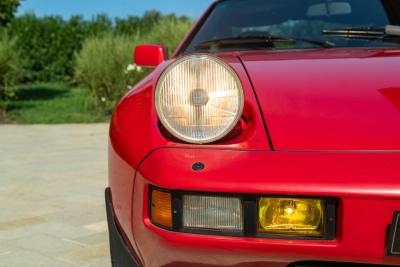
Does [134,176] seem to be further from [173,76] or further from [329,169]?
[329,169]

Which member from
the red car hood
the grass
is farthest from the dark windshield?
the grass

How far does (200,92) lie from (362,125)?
1.49 feet

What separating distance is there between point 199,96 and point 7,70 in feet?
31.4

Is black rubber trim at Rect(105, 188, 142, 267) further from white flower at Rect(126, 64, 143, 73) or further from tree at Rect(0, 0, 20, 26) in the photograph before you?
tree at Rect(0, 0, 20, 26)

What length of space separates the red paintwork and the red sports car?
0.99m

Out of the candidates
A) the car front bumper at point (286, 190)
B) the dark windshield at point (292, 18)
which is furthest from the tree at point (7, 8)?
the car front bumper at point (286, 190)

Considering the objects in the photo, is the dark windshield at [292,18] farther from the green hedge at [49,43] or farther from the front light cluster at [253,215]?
the green hedge at [49,43]

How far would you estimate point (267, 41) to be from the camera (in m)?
2.42

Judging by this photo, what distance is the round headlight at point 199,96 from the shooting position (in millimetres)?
1615

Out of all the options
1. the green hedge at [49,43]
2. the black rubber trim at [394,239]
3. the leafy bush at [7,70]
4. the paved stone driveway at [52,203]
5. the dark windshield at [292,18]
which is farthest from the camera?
the green hedge at [49,43]

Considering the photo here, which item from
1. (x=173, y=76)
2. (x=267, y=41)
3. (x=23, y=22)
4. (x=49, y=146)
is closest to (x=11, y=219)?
(x=267, y=41)

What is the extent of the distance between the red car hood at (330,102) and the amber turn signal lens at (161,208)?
12.7 inches

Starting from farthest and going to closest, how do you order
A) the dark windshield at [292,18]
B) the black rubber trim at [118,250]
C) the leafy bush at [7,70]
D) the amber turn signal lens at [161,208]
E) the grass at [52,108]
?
the leafy bush at [7,70], the grass at [52,108], the dark windshield at [292,18], the black rubber trim at [118,250], the amber turn signal lens at [161,208]

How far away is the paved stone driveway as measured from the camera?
291cm
